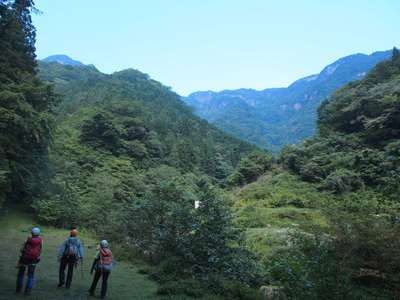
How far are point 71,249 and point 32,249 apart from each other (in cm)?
71

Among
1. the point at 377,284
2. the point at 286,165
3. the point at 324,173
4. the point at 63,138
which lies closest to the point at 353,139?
the point at 324,173

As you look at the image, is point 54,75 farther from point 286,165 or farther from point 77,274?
point 77,274

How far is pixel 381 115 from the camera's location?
74.4 ft

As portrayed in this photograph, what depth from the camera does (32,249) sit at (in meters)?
4.88

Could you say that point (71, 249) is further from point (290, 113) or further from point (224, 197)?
point (290, 113)

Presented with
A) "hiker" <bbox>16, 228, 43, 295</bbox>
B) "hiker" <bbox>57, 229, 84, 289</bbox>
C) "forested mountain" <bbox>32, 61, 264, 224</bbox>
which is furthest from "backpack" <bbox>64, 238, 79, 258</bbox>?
"forested mountain" <bbox>32, 61, 264, 224</bbox>

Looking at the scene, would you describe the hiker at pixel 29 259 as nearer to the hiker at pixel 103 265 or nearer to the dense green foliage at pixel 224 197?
the hiker at pixel 103 265

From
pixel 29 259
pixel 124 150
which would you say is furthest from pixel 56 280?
pixel 124 150

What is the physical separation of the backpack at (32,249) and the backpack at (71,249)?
0.53 m

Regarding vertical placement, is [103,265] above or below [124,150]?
below

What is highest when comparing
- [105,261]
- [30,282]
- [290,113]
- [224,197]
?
[290,113]

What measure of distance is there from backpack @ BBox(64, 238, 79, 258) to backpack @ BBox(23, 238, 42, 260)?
0.53 m

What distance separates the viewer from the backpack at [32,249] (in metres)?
4.84

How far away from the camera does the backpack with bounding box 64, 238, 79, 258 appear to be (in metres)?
5.25
